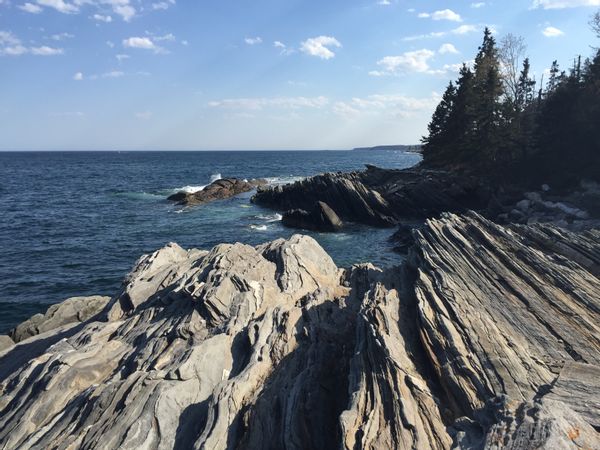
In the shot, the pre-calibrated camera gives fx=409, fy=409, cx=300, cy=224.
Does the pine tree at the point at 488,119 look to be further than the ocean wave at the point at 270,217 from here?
Yes

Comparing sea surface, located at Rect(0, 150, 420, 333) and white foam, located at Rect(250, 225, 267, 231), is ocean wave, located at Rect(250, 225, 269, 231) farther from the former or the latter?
sea surface, located at Rect(0, 150, 420, 333)

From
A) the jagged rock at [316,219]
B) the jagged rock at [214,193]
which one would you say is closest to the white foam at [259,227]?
the jagged rock at [316,219]

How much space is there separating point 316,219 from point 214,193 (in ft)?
88.5

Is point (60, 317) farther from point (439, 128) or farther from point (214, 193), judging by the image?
point (439, 128)

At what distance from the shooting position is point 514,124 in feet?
179

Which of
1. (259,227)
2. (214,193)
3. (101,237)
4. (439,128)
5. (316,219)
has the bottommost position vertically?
(259,227)

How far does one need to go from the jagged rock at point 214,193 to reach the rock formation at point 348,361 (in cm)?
4525

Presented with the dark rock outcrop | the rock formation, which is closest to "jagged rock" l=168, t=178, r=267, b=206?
the dark rock outcrop

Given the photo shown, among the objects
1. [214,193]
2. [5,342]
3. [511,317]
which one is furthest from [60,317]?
[214,193]

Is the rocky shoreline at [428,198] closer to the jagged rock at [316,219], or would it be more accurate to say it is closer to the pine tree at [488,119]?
the jagged rock at [316,219]

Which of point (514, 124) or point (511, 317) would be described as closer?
point (511, 317)

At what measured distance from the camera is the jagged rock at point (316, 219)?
142 feet

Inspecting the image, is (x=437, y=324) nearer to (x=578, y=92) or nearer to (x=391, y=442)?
(x=391, y=442)

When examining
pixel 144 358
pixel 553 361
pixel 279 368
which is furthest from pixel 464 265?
pixel 144 358
